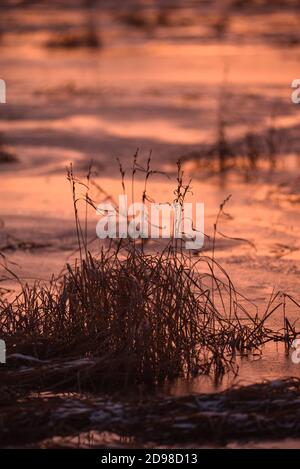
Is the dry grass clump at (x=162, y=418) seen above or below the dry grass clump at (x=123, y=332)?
below

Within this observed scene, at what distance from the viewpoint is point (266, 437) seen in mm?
4746

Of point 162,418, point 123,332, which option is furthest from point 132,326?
point 162,418

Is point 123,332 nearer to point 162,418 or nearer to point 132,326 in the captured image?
point 132,326

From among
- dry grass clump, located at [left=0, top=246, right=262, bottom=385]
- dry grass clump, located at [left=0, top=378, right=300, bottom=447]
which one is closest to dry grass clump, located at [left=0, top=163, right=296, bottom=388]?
dry grass clump, located at [left=0, top=246, right=262, bottom=385]

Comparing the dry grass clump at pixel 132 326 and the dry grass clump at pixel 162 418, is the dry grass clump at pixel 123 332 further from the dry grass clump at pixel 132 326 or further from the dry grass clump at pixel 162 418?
the dry grass clump at pixel 162 418

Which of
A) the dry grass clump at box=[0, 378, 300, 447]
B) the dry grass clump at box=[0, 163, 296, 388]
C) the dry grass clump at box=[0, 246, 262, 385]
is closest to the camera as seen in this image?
the dry grass clump at box=[0, 378, 300, 447]

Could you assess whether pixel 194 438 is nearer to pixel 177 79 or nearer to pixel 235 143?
pixel 235 143

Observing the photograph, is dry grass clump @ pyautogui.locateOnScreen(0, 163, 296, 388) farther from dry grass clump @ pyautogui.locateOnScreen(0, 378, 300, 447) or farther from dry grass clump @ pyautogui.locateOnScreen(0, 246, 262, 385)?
dry grass clump @ pyautogui.locateOnScreen(0, 378, 300, 447)

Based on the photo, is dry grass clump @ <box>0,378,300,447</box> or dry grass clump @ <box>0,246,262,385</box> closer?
dry grass clump @ <box>0,378,300,447</box>

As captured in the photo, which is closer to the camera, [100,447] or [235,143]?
[100,447]

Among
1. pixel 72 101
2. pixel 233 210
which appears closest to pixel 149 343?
pixel 233 210

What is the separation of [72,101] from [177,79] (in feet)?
9.45

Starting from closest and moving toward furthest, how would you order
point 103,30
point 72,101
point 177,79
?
point 72,101 → point 177,79 → point 103,30

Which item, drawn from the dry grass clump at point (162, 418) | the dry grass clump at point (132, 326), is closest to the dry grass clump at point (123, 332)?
the dry grass clump at point (132, 326)
